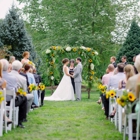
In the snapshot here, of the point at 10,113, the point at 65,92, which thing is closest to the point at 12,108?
the point at 10,113

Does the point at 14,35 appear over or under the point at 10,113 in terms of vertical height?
over

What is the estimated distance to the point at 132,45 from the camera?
21.3 metres

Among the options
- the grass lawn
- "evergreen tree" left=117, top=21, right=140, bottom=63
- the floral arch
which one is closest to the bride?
the floral arch

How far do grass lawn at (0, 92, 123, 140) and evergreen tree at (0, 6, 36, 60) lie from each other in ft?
35.4

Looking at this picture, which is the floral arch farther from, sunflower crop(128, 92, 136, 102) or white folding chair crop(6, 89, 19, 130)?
sunflower crop(128, 92, 136, 102)

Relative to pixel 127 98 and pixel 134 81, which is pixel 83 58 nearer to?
pixel 134 81

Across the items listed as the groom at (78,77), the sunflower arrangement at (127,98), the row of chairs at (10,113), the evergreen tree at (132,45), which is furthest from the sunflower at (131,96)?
the evergreen tree at (132,45)

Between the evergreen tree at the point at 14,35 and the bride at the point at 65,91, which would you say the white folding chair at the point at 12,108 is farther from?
the evergreen tree at the point at 14,35

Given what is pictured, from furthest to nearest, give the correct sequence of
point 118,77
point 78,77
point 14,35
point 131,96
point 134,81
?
point 14,35, point 78,77, point 118,77, point 134,81, point 131,96

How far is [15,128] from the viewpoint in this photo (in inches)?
352

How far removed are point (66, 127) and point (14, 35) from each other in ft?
46.5

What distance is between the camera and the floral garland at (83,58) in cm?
1925

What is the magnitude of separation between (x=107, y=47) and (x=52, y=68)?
31.0 ft

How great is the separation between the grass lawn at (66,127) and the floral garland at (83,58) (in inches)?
278
